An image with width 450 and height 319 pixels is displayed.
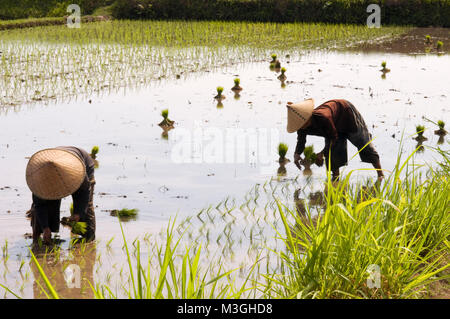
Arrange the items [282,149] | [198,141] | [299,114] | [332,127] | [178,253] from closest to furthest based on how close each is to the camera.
→ [178,253] → [299,114] → [332,127] → [282,149] → [198,141]

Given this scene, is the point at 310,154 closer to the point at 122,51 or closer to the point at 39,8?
the point at 122,51

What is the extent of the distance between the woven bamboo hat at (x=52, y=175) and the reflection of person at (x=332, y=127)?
1.94 m

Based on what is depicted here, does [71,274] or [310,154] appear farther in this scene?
[310,154]

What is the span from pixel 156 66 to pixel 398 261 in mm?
9140

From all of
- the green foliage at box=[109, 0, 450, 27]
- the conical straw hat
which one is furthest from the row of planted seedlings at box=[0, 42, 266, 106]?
the green foliage at box=[109, 0, 450, 27]

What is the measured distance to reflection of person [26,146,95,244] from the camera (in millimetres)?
3758

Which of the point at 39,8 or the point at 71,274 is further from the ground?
the point at 39,8

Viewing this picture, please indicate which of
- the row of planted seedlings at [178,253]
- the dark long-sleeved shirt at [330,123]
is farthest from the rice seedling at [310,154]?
the row of planted seedlings at [178,253]

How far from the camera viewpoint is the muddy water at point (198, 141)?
4.86 metres

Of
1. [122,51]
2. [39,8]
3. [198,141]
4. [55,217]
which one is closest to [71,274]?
[55,217]

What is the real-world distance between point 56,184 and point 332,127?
233 cm

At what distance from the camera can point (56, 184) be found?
149 inches
